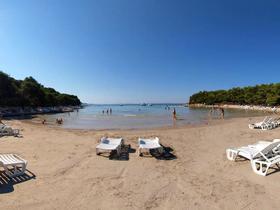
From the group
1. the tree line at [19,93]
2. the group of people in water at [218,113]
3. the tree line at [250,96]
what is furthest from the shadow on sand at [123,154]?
the tree line at [250,96]

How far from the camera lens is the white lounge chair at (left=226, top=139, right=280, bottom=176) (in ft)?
23.3

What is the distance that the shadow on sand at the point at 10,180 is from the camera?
18.6 feet

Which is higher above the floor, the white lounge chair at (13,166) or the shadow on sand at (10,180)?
the white lounge chair at (13,166)

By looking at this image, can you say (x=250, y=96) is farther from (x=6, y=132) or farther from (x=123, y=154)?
(x=6, y=132)

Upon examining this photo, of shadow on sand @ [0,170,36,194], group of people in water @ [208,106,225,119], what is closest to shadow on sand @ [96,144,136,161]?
shadow on sand @ [0,170,36,194]

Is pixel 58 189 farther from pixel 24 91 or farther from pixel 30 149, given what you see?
pixel 24 91

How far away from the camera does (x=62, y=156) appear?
9.24 m

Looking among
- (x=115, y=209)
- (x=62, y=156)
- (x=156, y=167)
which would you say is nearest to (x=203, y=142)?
(x=156, y=167)

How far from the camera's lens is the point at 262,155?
7.52 m

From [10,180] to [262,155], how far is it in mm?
7756

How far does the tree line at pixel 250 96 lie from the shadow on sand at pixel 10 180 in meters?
69.1

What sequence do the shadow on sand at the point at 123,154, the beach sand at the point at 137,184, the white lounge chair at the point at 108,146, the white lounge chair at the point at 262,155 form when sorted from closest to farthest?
the beach sand at the point at 137,184 < the white lounge chair at the point at 262,155 < the shadow on sand at the point at 123,154 < the white lounge chair at the point at 108,146

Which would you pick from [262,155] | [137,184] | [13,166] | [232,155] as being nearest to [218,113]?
[232,155]

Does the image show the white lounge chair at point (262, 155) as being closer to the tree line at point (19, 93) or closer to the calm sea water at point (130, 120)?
the calm sea water at point (130, 120)
